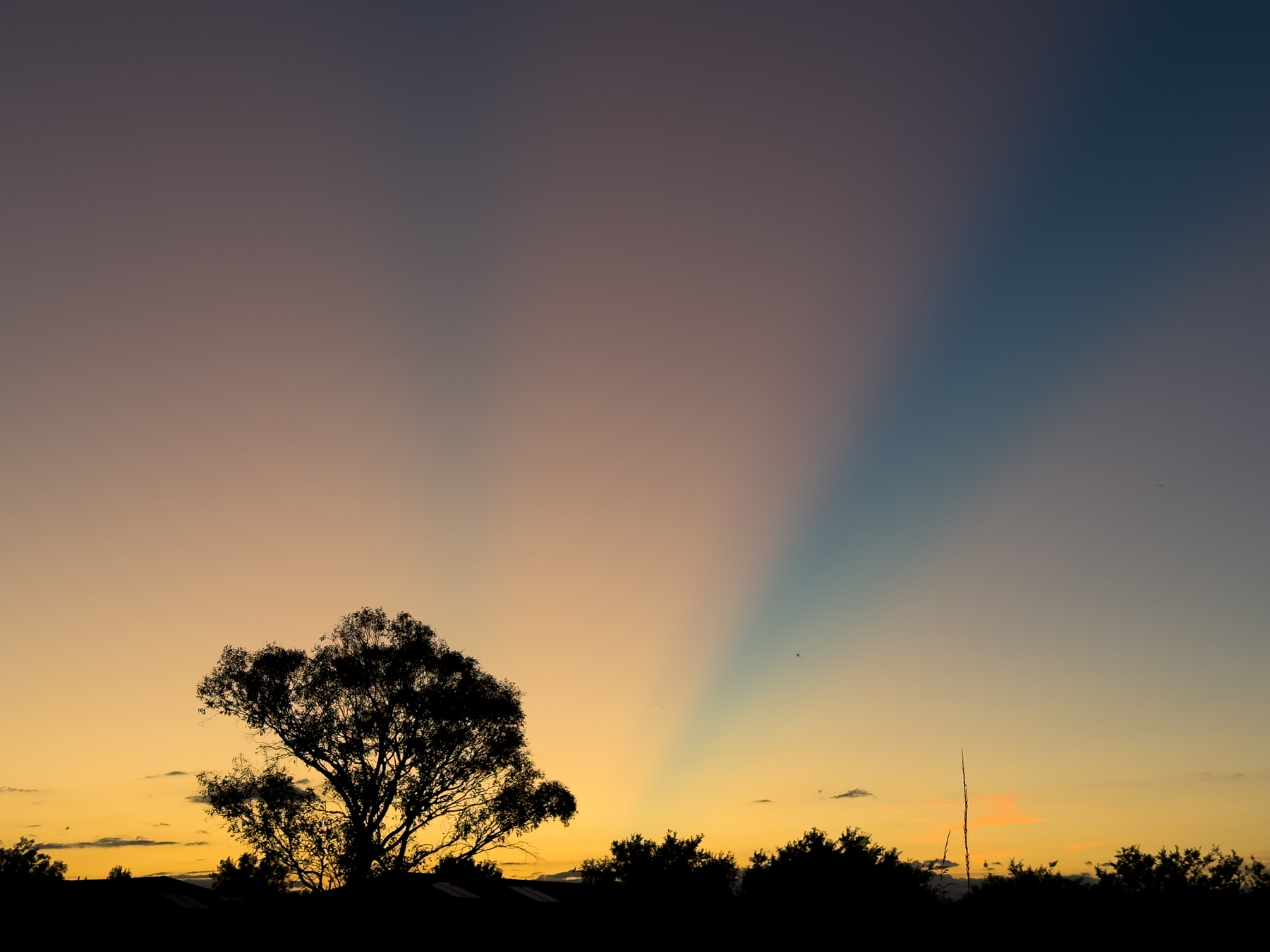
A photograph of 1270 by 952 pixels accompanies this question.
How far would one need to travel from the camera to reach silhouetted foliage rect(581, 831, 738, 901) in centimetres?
5269

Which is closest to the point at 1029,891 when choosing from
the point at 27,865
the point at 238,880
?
the point at 238,880

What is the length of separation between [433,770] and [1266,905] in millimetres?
46101

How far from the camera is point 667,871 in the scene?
5456cm

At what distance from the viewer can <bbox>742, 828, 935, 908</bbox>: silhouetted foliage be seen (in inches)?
1898

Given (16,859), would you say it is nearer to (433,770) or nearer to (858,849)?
(433,770)

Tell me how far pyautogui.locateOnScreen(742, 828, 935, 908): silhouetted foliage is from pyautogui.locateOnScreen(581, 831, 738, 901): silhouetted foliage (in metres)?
2.55

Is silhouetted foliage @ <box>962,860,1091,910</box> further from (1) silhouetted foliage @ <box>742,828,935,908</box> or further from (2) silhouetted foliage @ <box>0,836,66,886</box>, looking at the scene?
(2) silhouetted foliage @ <box>0,836,66,886</box>

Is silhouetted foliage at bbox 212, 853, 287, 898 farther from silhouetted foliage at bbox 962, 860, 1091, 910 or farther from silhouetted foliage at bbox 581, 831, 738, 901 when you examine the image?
silhouetted foliage at bbox 962, 860, 1091, 910

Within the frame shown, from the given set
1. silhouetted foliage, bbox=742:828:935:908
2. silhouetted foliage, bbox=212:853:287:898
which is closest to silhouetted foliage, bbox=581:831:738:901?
silhouetted foliage, bbox=742:828:935:908

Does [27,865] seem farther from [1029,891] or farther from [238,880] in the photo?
[1029,891]

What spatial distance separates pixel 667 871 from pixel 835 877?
11.3 metres

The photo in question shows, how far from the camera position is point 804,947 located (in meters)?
43.8

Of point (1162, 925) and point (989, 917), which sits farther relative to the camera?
point (989, 917)

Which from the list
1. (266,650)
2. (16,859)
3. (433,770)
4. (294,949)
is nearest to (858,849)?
(433,770)
